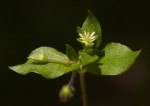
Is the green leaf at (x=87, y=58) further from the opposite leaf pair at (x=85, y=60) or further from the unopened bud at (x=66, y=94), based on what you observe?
the unopened bud at (x=66, y=94)

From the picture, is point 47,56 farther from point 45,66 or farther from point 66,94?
point 66,94

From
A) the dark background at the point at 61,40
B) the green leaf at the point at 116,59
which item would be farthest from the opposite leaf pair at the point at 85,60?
the dark background at the point at 61,40

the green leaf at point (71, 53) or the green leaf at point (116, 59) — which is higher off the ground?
the green leaf at point (71, 53)

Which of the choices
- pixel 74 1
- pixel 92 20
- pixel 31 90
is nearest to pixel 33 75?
pixel 31 90

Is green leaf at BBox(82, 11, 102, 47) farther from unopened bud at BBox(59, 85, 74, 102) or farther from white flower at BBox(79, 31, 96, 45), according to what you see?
unopened bud at BBox(59, 85, 74, 102)

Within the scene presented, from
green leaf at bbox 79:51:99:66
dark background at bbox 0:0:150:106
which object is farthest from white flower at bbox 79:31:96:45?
dark background at bbox 0:0:150:106

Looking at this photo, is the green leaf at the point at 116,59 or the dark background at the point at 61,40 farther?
the dark background at the point at 61,40

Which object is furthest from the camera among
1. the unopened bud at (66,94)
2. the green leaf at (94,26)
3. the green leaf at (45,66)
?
the green leaf at (94,26)

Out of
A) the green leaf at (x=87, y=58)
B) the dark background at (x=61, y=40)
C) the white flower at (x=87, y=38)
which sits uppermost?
the white flower at (x=87, y=38)
